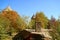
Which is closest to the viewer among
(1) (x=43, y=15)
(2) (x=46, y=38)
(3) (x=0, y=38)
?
(3) (x=0, y=38)

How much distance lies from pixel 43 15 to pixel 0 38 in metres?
49.9

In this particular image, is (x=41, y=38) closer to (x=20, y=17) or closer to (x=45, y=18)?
(x=20, y=17)

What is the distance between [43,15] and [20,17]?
10.8m

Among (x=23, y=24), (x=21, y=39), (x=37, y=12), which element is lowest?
(x=21, y=39)

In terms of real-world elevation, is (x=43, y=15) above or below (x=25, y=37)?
above

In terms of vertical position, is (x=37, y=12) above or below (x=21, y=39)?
above

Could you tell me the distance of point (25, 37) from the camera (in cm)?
4541

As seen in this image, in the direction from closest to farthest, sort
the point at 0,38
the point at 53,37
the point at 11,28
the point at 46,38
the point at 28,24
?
1. the point at 0,38
2. the point at 46,38
3. the point at 53,37
4. the point at 11,28
5. the point at 28,24

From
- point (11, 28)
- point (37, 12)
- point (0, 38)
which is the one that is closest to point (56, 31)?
point (0, 38)

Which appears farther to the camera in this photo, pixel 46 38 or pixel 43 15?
pixel 43 15

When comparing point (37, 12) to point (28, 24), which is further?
point (37, 12)

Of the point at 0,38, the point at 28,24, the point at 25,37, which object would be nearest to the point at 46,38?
the point at 25,37

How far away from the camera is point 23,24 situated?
66.0 m

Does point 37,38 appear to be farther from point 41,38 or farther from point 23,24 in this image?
point 23,24
